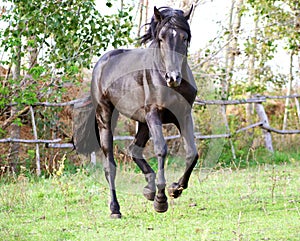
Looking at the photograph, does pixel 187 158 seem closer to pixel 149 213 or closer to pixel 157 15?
pixel 157 15

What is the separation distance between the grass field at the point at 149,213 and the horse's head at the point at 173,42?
3.78ft

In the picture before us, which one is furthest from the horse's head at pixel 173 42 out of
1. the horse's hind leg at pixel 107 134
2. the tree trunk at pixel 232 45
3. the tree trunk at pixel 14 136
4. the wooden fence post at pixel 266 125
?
the wooden fence post at pixel 266 125

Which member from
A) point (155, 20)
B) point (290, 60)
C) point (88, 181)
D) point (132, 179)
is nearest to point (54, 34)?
point (88, 181)

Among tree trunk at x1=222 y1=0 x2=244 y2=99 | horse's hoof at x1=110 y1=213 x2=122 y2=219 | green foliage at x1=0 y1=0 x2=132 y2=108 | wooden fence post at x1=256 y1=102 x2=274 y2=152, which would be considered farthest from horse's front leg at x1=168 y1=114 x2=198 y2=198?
wooden fence post at x1=256 y1=102 x2=274 y2=152

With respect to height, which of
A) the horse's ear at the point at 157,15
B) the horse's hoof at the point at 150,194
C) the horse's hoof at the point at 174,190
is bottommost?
the horse's hoof at the point at 150,194

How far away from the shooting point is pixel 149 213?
5492 millimetres

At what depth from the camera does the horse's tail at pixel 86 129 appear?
6.05 meters

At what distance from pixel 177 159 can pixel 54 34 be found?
10.7ft

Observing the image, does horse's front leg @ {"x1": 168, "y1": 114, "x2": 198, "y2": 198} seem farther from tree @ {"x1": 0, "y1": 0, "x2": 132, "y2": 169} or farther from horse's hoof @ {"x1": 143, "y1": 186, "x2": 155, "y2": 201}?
tree @ {"x1": 0, "y1": 0, "x2": 132, "y2": 169}

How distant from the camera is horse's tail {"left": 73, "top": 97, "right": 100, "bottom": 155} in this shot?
6051 mm

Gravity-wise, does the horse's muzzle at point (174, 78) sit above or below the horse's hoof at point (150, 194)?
above

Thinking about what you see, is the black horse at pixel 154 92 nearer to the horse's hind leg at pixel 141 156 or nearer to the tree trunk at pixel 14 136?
the horse's hind leg at pixel 141 156

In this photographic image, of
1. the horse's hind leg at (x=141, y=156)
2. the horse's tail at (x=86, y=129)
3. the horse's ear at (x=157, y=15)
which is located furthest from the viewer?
the horse's tail at (x=86, y=129)

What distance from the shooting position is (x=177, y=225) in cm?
485
